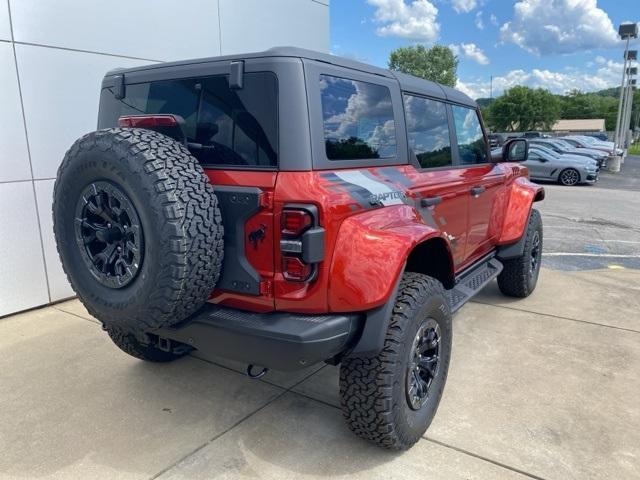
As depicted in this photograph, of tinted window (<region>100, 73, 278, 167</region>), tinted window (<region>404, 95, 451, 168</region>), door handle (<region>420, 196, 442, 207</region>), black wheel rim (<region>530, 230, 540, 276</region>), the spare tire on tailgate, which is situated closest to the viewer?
the spare tire on tailgate

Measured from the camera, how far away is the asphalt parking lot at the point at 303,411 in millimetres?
2488

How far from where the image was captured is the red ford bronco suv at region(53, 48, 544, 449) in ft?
6.89

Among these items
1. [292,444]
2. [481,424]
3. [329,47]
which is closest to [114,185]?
[292,444]

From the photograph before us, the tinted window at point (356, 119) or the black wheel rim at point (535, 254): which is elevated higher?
the tinted window at point (356, 119)

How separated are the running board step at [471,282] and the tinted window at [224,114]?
1.68 m

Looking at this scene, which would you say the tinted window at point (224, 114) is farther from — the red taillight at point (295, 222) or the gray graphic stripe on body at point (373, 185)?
the gray graphic stripe on body at point (373, 185)

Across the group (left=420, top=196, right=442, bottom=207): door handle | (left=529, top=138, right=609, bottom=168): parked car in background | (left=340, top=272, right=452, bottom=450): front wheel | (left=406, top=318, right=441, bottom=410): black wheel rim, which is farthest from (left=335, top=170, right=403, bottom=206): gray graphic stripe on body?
(left=529, top=138, right=609, bottom=168): parked car in background

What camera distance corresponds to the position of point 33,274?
4.68 metres

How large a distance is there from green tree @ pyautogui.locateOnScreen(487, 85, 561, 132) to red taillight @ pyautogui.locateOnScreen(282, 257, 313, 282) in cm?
8628

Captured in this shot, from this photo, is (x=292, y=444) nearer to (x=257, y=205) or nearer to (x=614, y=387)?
(x=257, y=205)

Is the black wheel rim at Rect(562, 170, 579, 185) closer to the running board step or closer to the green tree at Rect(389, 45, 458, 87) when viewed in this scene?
the running board step

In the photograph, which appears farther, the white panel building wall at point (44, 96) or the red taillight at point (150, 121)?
the white panel building wall at point (44, 96)

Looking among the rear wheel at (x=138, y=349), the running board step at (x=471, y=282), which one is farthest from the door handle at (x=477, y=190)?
the rear wheel at (x=138, y=349)

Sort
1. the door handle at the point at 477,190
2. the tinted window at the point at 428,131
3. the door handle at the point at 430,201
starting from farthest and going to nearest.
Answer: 1. the door handle at the point at 477,190
2. the tinted window at the point at 428,131
3. the door handle at the point at 430,201
